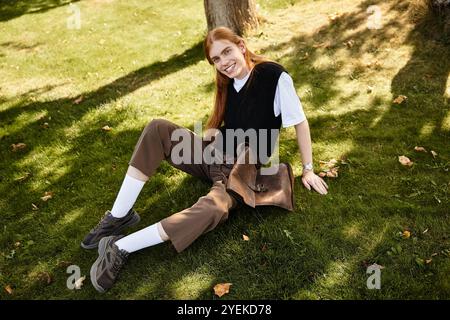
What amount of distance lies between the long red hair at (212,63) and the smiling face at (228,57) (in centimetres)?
4

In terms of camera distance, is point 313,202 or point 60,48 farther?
point 60,48

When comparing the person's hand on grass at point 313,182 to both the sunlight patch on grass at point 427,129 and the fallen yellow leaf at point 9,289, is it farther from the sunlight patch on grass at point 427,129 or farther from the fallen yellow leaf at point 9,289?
the fallen yellow leaf at point 9,289

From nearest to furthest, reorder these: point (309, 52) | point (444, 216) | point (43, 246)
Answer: point (444, 216) < point (43, 246) < point (309, 52)

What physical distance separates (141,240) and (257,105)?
1.51m

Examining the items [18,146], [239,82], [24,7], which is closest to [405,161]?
[239,82]

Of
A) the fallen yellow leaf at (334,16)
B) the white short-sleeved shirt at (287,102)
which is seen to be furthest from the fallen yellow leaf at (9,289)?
the fallen yellow leaf at (334,16)

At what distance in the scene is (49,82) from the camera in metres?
7.29

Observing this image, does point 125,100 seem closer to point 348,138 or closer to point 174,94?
point 174,94

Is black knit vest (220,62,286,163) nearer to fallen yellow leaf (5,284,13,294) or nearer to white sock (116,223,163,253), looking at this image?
white sock (116,223,163,253)

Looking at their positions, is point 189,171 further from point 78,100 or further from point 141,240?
point 78,100

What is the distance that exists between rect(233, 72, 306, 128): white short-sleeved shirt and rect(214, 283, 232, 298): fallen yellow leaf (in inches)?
55.3
